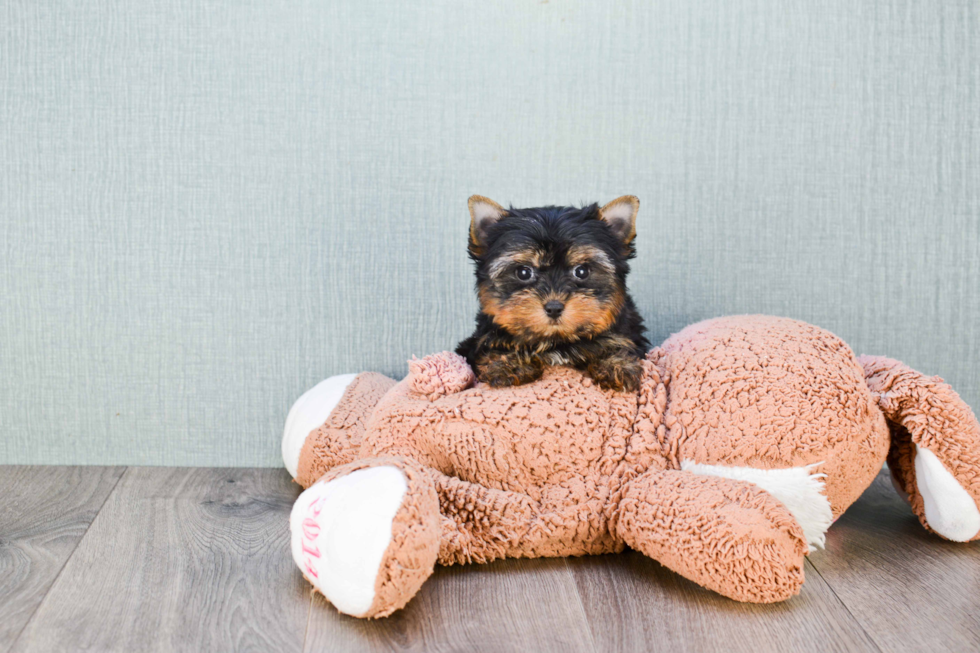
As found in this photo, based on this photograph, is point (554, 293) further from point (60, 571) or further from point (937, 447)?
point (60, 571)

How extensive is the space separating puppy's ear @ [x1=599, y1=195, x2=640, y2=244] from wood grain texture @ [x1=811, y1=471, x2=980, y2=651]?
0.77 metres

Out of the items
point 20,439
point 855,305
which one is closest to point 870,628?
point 855,305

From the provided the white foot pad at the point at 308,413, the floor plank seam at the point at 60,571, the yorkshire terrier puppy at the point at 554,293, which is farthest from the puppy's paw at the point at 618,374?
the floor plank seam at the point at 60,571

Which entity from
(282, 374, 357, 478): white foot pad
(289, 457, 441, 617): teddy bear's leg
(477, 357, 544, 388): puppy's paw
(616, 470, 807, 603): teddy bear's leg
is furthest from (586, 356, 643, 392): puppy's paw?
(282, 374, 357, 478): white foot pad

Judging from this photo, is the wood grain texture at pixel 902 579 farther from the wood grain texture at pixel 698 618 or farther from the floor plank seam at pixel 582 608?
the floor plank seam at pixel 582 608

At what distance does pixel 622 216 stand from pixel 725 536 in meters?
0.68

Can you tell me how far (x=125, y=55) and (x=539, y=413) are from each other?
4.75 ft

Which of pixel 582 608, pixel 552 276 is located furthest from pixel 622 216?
pixel 582 608

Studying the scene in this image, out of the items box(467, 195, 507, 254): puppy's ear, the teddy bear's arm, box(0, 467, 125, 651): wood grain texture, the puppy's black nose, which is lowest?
box(0, 467, 125, 651): wood grain texture

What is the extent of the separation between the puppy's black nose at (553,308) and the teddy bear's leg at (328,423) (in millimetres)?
593

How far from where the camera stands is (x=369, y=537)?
1.24 m

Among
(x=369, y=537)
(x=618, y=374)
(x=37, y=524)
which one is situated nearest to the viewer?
(x=369, y=537)

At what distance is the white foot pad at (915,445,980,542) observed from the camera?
159 cm

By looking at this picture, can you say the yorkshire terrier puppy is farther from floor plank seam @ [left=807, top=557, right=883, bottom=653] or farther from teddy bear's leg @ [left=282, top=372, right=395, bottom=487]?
floor plank seam @ [left=807, top=557, right=883, bottom=653]
